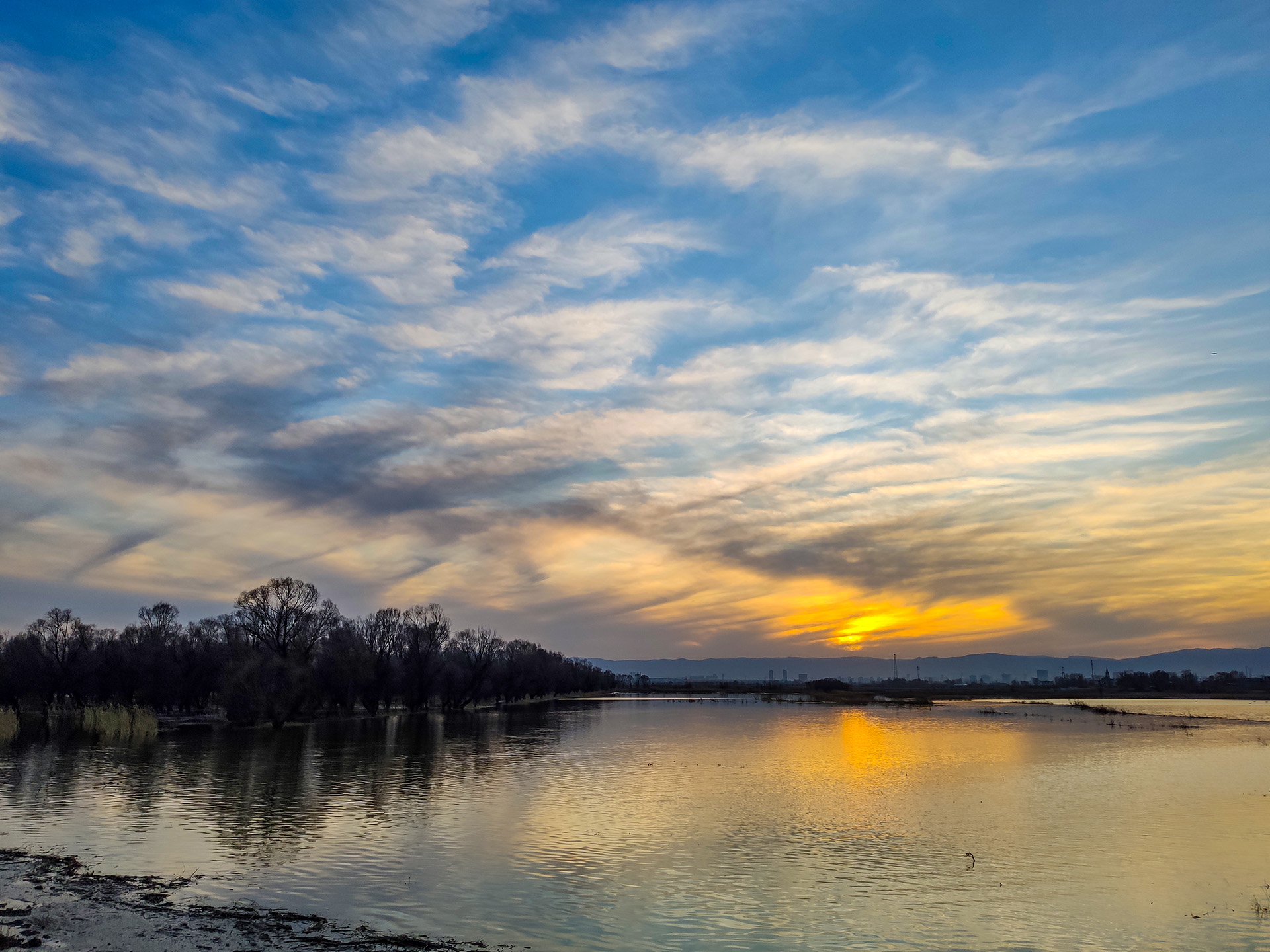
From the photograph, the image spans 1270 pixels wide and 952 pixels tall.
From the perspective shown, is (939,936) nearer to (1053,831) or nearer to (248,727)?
(1053,831)

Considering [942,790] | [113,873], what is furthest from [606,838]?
[942,790]

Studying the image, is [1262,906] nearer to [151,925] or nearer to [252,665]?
[151,925]

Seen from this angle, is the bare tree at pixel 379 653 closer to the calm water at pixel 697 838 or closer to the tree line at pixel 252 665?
the tree line at pixel 252 665

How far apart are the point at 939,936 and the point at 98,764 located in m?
48.8

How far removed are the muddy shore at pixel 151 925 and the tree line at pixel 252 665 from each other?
67.5 metres

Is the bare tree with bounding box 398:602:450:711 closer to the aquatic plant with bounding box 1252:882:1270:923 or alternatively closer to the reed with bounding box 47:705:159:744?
the reed with bounding box 47:705:159:744

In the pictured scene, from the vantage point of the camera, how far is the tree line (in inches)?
3428

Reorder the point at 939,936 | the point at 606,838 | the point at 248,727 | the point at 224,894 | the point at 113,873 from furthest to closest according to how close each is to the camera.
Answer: the point at 248,727 < the point at 606,838 < the point at 113,873 < the point at 224,894 < the point at 939,936

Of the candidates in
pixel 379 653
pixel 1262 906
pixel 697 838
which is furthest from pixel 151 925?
pixel 379 653

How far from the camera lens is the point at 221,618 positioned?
126688mm

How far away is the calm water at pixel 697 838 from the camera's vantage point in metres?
20.0

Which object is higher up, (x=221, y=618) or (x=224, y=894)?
(x=221, y=618)

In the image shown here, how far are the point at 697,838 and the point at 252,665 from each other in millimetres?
68148

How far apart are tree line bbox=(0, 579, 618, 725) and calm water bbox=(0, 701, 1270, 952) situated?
91.6 ft
